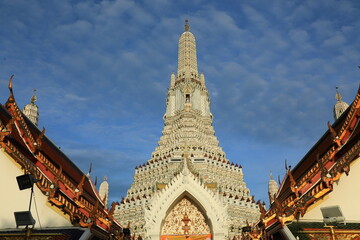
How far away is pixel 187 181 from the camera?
43.8 ft

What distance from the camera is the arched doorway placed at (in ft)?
42.8

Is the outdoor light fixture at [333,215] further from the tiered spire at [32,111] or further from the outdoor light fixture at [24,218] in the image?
the tiered spire at [32,111]

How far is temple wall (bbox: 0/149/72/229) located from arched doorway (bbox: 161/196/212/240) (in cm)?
480

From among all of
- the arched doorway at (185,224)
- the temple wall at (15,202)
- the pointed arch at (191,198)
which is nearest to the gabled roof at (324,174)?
the pointed arch at (191,198)

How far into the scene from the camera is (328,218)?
7.97 m

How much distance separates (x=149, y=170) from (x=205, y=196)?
26075 millimetres

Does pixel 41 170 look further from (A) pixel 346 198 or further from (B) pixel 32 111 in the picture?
(B) pixel 32 111

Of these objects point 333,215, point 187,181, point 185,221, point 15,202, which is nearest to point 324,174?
point 333,215

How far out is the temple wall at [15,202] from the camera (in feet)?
30.8

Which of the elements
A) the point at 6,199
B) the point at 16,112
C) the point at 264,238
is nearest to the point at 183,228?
the point at 264,238

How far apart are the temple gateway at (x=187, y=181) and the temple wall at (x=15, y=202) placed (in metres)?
4.10

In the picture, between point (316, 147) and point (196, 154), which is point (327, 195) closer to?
point (316, 147)

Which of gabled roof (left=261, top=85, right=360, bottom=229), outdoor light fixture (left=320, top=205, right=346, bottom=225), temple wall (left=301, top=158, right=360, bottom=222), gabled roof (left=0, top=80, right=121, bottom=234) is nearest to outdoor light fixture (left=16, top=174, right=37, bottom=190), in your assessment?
gabled roof (left=0, top=80, right=121, bottom=234)

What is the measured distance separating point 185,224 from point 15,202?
22.4ft
